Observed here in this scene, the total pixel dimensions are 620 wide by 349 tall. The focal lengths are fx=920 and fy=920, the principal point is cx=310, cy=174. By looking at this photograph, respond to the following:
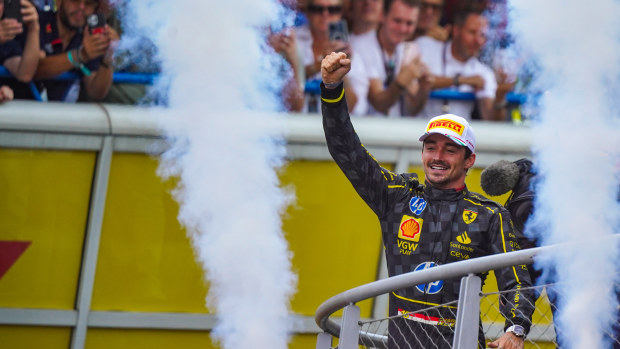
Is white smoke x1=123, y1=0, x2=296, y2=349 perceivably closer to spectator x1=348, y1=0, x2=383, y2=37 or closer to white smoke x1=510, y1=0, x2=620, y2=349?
spectator x1=348, y1=0, x2=383, y2=37

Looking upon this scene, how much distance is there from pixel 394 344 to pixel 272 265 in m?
1.32

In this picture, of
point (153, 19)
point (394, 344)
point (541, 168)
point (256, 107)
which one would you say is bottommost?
point (394, 344)

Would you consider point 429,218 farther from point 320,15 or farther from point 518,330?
point 320,15

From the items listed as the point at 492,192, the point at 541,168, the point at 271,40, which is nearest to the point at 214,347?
the point at 271,40

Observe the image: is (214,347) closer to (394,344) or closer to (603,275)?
(394,344)

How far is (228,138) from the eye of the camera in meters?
5.33

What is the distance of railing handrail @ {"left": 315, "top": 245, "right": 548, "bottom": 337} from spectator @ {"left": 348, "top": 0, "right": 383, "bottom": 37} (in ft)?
10.9

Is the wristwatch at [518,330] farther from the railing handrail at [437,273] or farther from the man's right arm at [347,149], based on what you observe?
the man's right arm at [347,149]

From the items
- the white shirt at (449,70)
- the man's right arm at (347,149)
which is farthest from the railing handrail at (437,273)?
the white shirt at (449,70)

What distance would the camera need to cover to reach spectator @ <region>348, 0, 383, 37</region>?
718 cm

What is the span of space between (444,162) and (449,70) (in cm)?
357

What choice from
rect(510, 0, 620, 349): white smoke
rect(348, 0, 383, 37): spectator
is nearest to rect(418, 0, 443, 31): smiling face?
rect(348, 0, 383, 37): spectator

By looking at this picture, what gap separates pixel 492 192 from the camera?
4.93 m

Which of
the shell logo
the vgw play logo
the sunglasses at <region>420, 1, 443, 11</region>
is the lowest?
the vgw play logo
